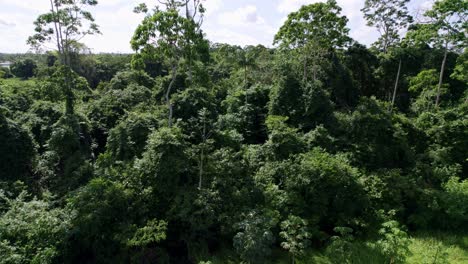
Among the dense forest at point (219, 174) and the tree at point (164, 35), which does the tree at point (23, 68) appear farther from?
the tree at point (164, 35)

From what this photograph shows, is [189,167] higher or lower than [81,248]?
higher

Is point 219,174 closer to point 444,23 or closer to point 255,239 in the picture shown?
point 255,239

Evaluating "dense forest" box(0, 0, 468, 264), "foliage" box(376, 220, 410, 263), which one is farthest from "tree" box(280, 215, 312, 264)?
"foliage" box(376, 220, 410, 263)

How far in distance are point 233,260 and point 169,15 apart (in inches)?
379

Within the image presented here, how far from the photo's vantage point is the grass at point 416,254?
8.10 metres

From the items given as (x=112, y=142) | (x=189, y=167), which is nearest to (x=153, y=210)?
(x=189, y=167)

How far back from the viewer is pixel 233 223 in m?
8.96

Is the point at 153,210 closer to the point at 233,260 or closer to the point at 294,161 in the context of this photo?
the point at 233,260

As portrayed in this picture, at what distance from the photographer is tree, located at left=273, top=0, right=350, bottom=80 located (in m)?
18.0

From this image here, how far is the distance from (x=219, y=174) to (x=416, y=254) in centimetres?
675

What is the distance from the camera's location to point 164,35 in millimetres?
Answer: 11758

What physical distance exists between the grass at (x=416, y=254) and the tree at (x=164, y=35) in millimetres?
6713

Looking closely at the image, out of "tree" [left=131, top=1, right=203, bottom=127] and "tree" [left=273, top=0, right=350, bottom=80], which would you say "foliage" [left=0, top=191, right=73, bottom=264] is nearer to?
"tree" [left=131, top=1, right=203, bottom=127]

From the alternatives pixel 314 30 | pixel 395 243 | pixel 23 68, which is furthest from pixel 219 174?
pixel 23 68
